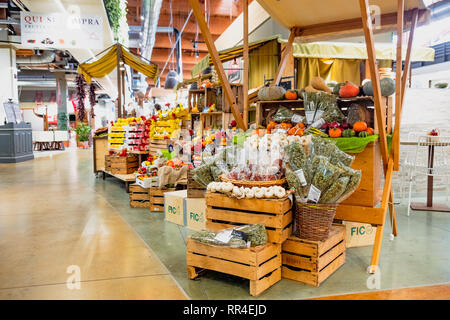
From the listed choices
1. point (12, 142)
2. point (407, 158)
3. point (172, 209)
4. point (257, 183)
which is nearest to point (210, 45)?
point (257, 183)

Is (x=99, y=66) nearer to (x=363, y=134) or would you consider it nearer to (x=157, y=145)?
(x=157, y=145)

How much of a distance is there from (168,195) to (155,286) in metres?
1.85

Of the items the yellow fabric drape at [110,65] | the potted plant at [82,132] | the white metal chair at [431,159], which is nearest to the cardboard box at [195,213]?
the white metal chair at [431,159]

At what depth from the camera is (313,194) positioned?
257cm

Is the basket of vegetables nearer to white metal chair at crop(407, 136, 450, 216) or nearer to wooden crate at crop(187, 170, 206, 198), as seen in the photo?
wooden crate at crop(187, 170, 206, 198)

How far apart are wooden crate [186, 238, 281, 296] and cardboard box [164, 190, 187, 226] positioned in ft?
4.76

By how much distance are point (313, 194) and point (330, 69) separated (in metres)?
6.38

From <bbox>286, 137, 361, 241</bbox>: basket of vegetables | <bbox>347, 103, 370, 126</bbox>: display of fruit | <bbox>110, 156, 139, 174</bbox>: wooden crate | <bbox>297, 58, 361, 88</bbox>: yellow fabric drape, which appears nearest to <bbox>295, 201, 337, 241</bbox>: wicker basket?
<bbox>286, 137, 361, 241</bbox>: basket of vegetables

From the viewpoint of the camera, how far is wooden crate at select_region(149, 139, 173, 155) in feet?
20.2

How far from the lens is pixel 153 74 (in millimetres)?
8945
